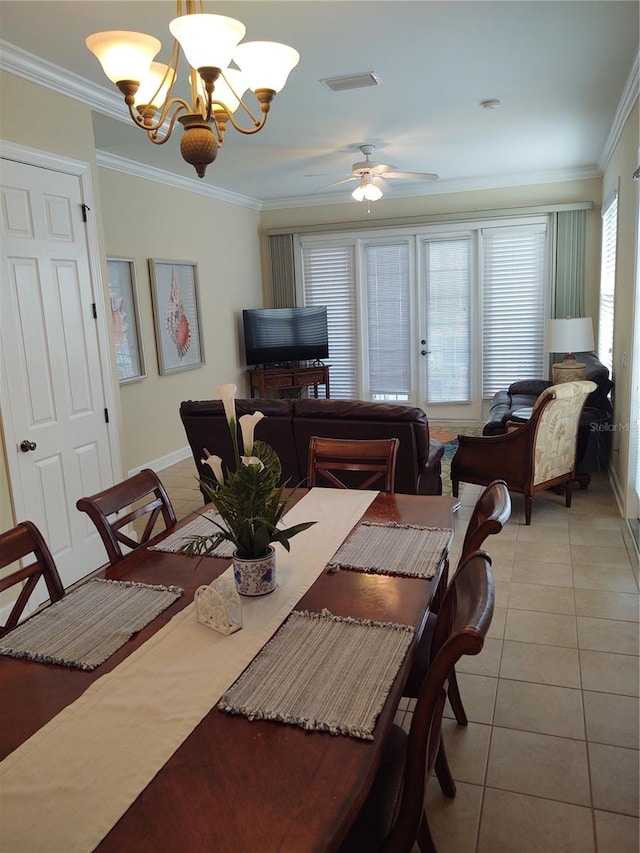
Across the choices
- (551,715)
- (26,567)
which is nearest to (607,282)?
(551,715)

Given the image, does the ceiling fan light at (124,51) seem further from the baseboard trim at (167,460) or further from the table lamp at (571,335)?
the table lamp at (571,335)

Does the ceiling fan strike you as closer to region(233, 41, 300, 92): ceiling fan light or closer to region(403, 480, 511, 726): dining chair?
region(233, 41, 300, 92): ceiling fan light

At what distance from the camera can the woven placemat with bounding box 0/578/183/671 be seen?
4.73 ft

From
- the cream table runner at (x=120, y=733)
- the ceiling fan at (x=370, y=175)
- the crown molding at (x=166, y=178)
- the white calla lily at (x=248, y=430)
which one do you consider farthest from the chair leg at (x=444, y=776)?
the crown molding at (x=166, y=178)

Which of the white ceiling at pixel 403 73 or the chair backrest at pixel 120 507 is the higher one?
the white ceiling at pixel 403 73

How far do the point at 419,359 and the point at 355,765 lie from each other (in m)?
7.05

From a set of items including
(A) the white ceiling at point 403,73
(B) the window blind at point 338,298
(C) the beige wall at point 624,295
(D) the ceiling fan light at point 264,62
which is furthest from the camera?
(B) the window blind at point 338,298

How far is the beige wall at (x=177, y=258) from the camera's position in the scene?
5.50 metres

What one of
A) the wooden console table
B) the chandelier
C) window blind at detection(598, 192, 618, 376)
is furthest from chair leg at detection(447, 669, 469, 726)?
the wooden console table

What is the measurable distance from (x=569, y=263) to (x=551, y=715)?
5.79 meters

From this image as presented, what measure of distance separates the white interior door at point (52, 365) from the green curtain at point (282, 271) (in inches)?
185

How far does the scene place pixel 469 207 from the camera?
7320 mm

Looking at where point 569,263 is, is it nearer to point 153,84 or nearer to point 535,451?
point 535,451

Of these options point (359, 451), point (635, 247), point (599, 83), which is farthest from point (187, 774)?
point (599, 83)
